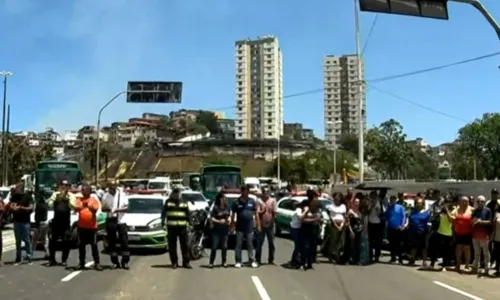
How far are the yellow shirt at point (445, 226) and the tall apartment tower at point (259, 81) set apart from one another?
50.3m

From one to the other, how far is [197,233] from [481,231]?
22.0 ft

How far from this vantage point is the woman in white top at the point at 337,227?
673 inches

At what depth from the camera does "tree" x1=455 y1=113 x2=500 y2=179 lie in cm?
8256

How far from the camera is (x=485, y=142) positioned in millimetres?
83312

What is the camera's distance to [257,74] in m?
69.4

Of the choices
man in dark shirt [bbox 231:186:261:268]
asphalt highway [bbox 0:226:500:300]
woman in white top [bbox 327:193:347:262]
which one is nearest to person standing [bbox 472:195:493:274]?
asphalt highway [bbox 0:226:500:300]

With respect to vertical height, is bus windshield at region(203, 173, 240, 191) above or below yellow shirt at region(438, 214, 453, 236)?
above

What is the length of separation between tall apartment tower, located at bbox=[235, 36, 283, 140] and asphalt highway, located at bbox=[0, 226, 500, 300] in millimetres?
52278

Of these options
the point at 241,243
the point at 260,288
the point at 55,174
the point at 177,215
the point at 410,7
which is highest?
the point at 410,7

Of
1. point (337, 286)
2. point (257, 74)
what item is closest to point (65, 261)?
point (337, 286)

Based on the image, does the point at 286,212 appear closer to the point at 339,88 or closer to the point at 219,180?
the point at 219,180

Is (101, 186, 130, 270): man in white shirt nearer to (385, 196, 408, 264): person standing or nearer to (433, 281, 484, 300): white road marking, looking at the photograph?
(433, 281, 484, 300): white road marking

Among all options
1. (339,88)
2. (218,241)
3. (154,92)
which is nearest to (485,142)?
(339,88)

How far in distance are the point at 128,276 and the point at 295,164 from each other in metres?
103
